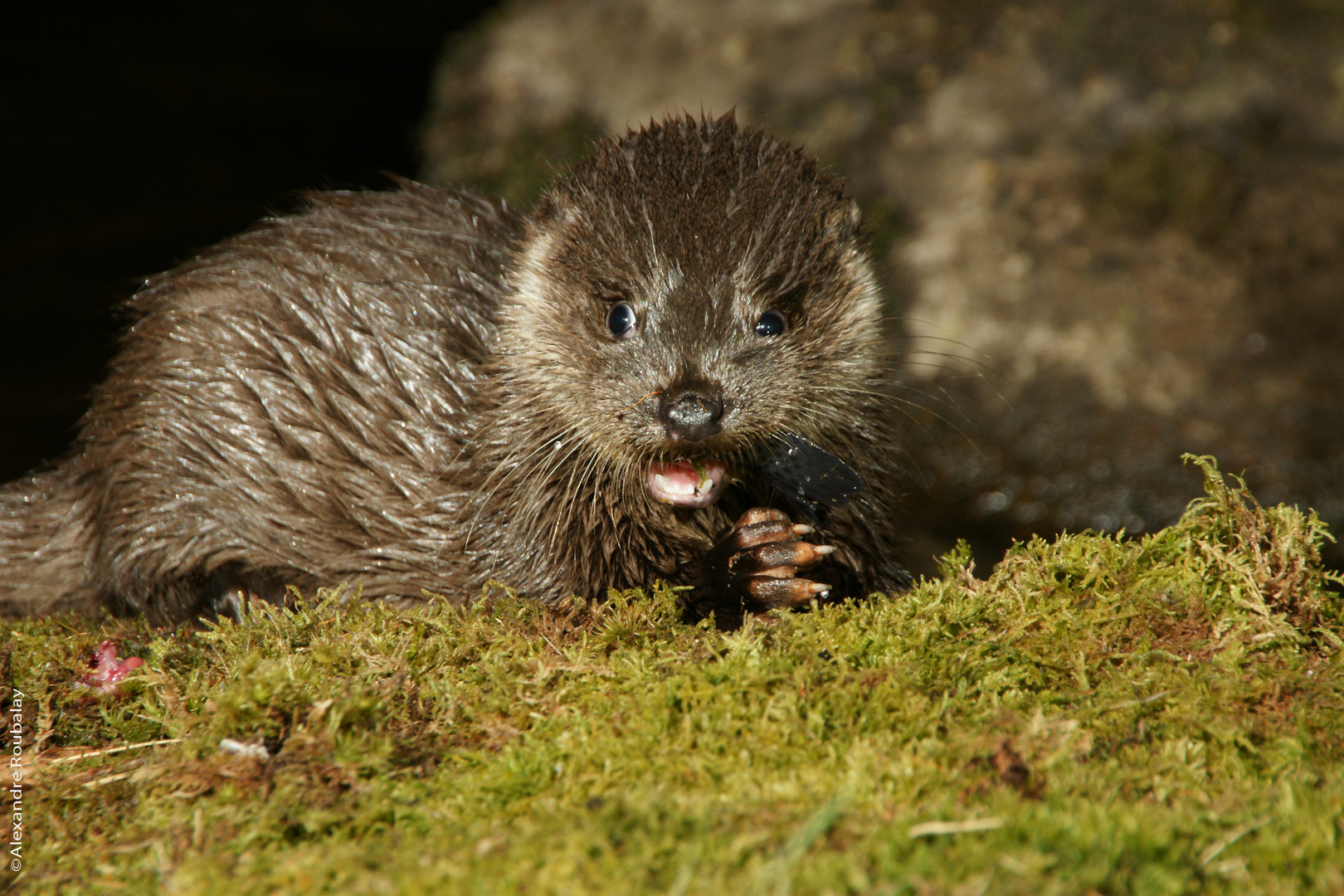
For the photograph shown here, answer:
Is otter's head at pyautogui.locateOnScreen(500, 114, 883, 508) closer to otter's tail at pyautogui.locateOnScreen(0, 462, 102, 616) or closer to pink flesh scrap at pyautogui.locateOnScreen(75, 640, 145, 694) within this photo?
pink flesh scrap at pyautogui.locateOnScreen(75, 640, 145, 694)

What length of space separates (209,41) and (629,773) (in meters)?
9.56

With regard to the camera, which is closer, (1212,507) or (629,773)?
(629,773)

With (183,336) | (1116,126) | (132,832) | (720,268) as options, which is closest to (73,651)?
(132,832)

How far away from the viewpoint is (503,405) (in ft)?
9.50

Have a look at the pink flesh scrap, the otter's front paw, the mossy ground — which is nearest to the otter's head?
the otter's front paw

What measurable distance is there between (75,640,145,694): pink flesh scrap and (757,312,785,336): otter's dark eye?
1554 millimetres

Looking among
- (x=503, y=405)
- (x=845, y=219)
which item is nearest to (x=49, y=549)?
(x=503, y=405)

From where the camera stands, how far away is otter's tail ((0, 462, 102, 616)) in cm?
327

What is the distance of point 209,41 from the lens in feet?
30.5

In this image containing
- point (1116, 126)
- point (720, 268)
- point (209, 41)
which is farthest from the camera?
point (209, 41)

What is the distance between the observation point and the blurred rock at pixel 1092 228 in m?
5.74

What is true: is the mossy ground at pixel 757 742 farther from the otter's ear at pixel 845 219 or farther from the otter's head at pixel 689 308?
the otter's ear at pixel 845 219

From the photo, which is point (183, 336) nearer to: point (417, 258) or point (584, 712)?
point (417, 258)

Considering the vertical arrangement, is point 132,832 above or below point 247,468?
below
